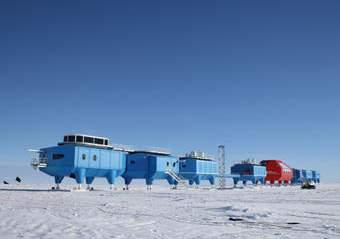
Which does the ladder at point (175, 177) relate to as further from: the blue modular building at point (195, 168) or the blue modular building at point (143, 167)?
the blue modular building at point (195, 168)

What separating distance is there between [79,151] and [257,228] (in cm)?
4259

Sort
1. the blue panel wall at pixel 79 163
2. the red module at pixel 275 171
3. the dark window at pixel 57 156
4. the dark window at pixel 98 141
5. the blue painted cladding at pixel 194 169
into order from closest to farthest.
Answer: the blue panel wall at pixel 79 163
the dark window at pixel 57 156
the dark window at pixel 98 141
the blue painted cladding at pixel 194 169
the red module at pixel 275 171

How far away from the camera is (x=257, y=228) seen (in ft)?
47.4

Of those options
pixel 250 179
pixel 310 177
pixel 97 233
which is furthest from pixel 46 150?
pixel 310 177

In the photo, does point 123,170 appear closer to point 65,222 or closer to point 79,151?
point 79,151

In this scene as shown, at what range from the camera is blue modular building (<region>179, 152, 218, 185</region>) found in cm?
8206

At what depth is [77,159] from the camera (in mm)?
53469

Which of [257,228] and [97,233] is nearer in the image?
[97,233]

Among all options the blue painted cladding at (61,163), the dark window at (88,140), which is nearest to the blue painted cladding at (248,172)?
the dark window at (88,140)

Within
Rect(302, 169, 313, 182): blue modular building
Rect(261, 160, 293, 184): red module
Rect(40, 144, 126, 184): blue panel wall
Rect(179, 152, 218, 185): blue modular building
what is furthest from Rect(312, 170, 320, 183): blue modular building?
Rect(40, 144, 126, 184): blue panel wall

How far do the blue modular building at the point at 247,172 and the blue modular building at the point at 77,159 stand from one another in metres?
55.0

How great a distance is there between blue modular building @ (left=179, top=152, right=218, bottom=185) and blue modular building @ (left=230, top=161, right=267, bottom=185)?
18.8 m

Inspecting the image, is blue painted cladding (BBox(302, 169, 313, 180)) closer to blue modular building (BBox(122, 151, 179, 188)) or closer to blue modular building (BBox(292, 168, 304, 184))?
blue modular building (BBox(292, 168, 304, 184))

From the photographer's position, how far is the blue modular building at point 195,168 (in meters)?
82.1
